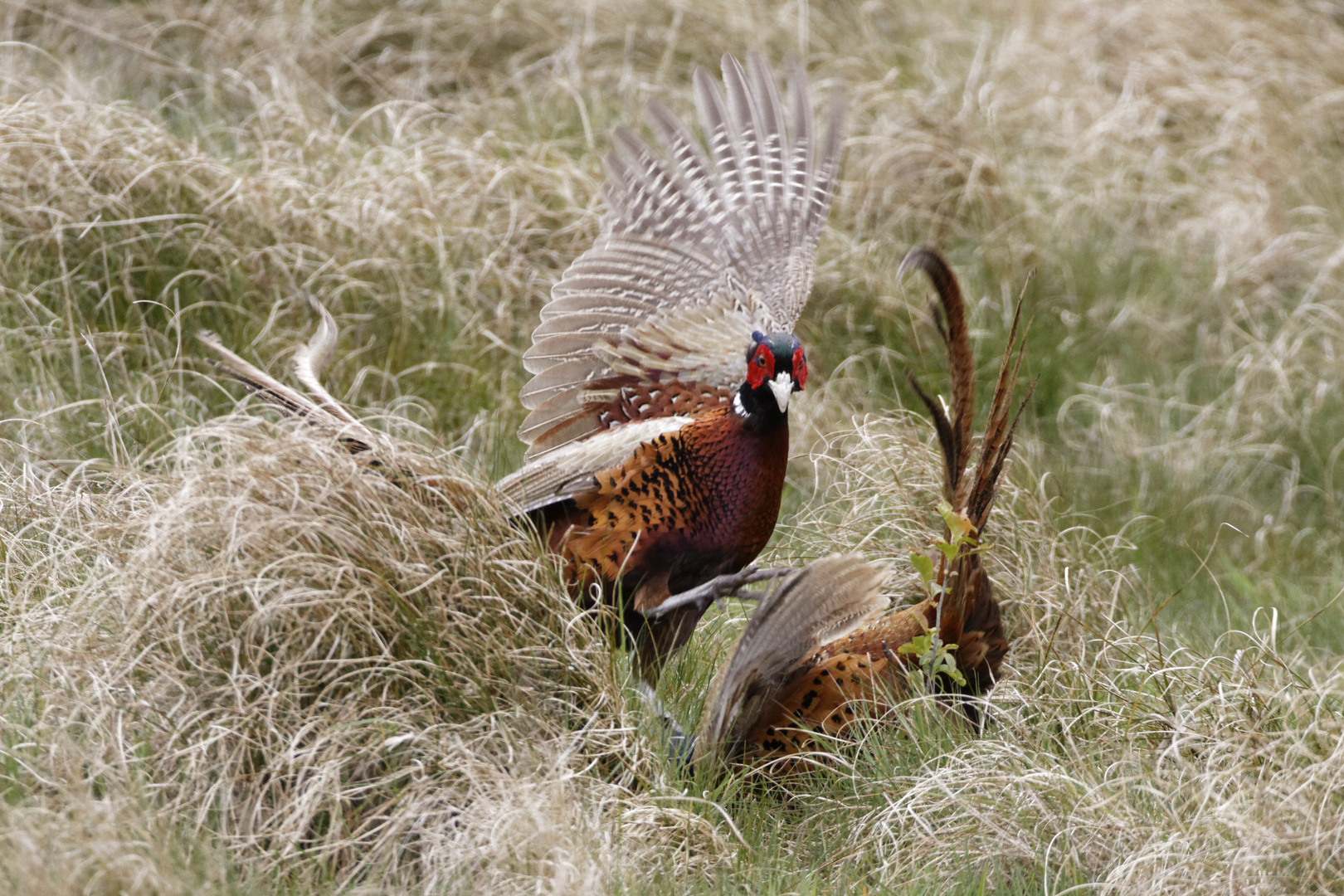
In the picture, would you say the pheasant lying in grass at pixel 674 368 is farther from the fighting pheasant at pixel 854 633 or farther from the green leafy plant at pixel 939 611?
the green leafy plant at pixel 939 611

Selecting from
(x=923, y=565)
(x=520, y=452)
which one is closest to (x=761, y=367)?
(x=923, y=565)

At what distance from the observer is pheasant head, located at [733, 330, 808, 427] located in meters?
3.55

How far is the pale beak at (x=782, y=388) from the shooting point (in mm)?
3531

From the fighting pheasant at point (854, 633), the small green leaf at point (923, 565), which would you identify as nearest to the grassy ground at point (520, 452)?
the fighting pheasant at point (854, 633)

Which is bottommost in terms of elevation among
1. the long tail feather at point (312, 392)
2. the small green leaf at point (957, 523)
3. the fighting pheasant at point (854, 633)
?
the fighting pheasant at point (854, 633)

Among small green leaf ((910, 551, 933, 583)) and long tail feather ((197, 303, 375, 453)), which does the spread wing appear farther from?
small green leaf ((910, 551, 933, 583))

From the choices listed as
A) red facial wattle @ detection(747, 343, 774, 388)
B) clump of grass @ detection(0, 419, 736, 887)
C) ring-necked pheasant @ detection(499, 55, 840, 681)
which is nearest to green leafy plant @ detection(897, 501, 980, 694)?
ring-necked pheasant @ detection(499, 55, 840, 681)

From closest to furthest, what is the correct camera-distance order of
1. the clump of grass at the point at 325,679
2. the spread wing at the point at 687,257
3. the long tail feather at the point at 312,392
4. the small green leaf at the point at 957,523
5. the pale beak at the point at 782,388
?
the clump of grass at the point at 325,679 → the small green leaf at the point at 957,523 → the long tail feather at the point at 312,392 → the pale beak at the point at 782,388 → the spread wing at the point at 687,257

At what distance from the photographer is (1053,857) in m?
3.00

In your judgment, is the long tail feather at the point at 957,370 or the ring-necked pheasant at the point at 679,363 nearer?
the long tail feather at the point at 957,370

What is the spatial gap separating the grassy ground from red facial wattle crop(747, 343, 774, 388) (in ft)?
2.23

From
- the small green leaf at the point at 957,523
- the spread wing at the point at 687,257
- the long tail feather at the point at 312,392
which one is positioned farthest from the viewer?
the spread wing at the point at 687,257

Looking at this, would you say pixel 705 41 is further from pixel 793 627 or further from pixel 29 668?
pixel 29 668

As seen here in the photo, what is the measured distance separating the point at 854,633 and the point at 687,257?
1197 mm
